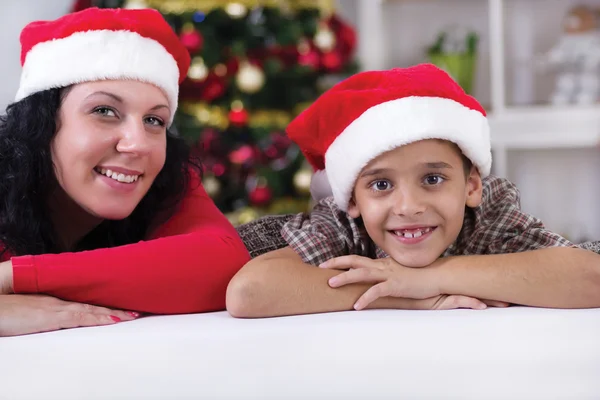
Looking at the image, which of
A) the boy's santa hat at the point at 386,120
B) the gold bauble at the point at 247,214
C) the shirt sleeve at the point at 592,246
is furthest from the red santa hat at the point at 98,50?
the gold bauble at the point at 247,214

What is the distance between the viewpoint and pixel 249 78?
3.43 meters

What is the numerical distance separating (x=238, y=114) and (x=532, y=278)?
7.76ft

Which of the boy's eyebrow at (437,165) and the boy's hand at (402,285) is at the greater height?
the boy's eyebrow at (437,165)

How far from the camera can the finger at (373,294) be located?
1280mm

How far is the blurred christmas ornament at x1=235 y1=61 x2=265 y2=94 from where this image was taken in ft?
11.3

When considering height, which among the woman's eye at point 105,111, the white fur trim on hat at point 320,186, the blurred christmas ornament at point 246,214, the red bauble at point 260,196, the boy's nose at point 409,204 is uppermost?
the woman's eye at point 105,111

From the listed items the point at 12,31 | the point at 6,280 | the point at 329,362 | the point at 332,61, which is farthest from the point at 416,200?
the point at 12,31

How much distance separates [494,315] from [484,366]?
0.12 m

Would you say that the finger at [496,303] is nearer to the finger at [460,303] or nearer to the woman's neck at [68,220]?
the finger at [460,303]

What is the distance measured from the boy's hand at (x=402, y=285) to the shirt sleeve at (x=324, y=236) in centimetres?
12

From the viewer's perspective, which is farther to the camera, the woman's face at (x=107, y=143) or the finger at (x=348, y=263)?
the woman's face at (x=107, y=143)

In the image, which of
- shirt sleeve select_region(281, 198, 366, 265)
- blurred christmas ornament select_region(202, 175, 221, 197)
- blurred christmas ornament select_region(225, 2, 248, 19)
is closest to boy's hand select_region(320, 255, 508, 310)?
shirt sleeve select_region(281, 198, 366, 265)

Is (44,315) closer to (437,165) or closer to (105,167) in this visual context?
(105,167)

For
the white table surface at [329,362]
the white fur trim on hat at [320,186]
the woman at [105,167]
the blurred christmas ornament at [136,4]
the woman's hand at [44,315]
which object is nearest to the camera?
the white table surface at [329,362]
